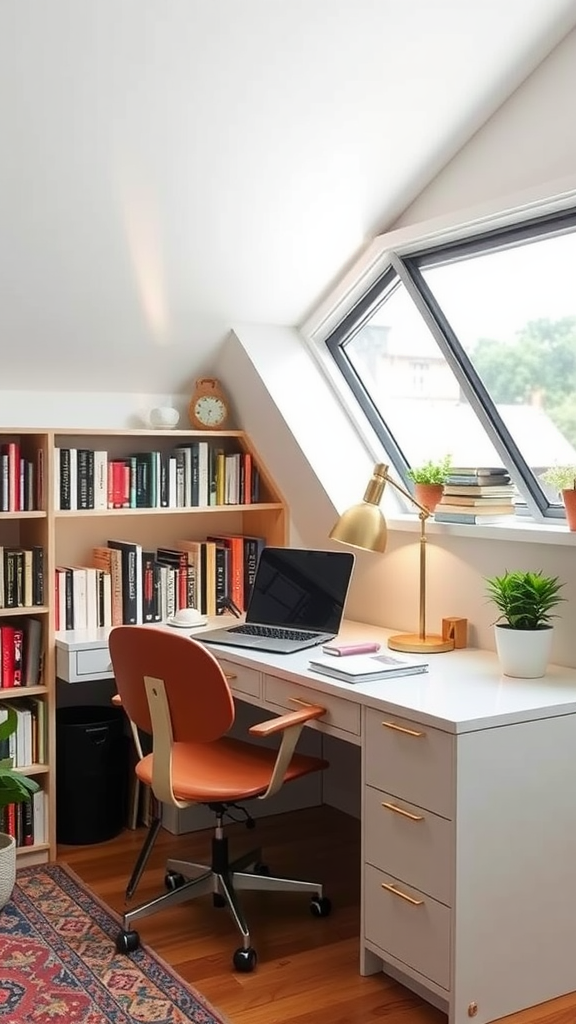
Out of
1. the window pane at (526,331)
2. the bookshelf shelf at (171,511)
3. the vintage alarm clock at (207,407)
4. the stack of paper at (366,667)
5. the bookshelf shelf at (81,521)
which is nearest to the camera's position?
the stack of paper at (366,667)

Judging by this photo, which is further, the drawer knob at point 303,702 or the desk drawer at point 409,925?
the drawer knob at point 303,702

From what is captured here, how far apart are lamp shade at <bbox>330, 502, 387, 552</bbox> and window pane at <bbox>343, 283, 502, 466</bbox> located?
22.8 inches

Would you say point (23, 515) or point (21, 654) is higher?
point (23, 515)

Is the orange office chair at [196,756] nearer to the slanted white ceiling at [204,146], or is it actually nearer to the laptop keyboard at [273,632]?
the laptop keyboard at [273,632]

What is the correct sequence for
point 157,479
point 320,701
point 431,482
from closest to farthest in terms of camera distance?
point 320,701 → point 431,482 → point 157,479

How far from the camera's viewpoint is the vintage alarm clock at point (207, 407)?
13.5ft

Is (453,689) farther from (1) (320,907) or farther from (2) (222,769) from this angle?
(1) (320,907)

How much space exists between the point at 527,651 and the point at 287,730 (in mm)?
684

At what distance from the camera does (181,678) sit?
9.38ft

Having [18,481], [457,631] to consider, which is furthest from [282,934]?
[18,481]

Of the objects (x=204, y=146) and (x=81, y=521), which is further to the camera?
(x=81, y=521)

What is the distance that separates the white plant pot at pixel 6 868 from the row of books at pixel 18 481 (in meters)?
1.06

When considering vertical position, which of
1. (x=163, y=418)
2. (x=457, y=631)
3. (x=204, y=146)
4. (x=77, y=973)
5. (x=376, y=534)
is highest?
(x=204, y=146)

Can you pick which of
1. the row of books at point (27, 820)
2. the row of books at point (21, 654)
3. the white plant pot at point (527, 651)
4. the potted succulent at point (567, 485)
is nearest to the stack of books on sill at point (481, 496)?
the potted succulent at point (567, 485)
